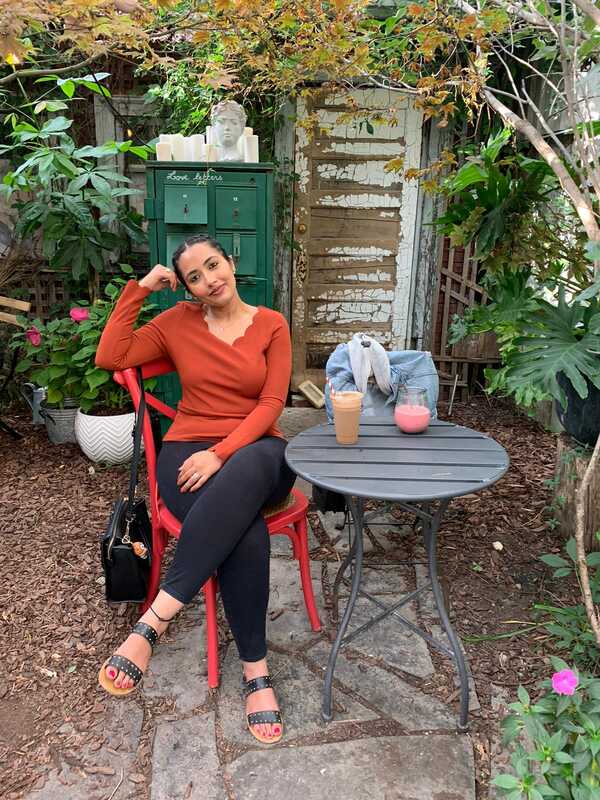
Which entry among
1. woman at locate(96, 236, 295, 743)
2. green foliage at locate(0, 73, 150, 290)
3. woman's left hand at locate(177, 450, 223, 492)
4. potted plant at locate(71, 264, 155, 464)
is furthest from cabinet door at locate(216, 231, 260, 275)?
woman's left hand at locate(177, 450, 223, 492)

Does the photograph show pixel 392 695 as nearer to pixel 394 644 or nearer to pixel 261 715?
pixel 394 644

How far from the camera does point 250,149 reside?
352 centimetres

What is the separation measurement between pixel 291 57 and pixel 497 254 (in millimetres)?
1354

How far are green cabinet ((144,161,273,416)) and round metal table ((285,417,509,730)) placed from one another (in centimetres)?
159

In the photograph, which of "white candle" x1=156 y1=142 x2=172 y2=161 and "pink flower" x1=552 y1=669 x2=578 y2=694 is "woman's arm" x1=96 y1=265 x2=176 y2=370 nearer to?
"white candle" x1=156 y1=142 x2=172 y2=161

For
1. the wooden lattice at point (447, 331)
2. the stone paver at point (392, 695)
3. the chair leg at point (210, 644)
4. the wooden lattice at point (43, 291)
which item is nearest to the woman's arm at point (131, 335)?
the chair leg at point (210, 644)

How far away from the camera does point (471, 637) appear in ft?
7.44

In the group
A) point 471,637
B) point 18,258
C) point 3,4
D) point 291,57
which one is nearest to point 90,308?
point 18,258

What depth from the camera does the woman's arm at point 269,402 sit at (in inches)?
84.8

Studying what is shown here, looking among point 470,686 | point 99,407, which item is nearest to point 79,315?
point 99,407

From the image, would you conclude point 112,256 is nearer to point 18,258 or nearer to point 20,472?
point 18,258

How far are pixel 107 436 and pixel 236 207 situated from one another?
1434mm

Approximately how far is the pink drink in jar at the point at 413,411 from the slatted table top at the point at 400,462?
3 cm

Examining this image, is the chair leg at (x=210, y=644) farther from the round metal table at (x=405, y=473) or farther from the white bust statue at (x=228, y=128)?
the white bust statue at (x=228, y=128)
